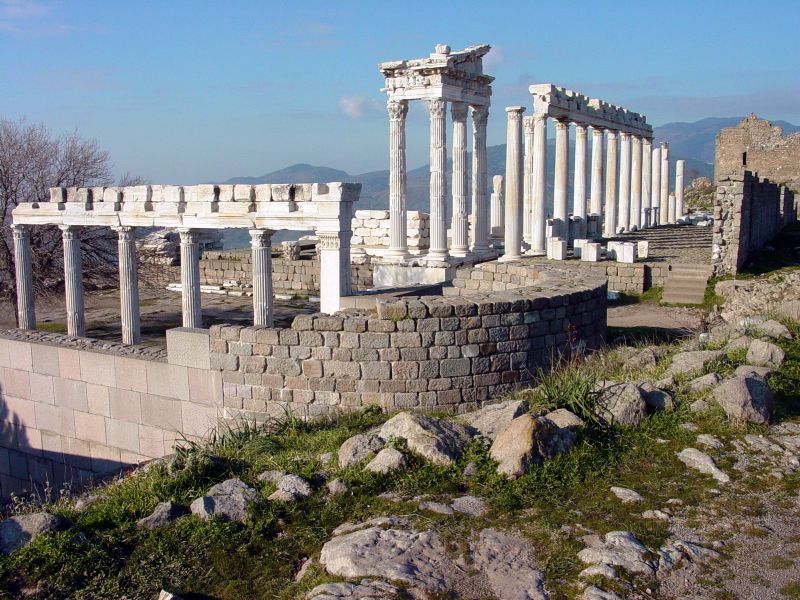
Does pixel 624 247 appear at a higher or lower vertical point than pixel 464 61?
lower

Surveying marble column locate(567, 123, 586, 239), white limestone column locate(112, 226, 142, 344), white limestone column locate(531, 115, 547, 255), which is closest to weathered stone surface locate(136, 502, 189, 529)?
white limestone column locate(112, 226, 142, 344)

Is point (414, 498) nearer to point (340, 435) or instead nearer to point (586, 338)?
point (340, 435)

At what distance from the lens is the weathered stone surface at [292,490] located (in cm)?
657

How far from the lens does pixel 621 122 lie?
3406 cm

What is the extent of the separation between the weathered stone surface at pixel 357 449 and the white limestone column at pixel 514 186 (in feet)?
60.0

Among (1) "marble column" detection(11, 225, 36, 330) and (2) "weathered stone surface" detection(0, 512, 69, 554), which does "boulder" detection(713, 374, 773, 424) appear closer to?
(2) "weathered stone surface" detection(0, 512, 69, 554)

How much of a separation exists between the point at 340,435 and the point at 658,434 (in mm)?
3209

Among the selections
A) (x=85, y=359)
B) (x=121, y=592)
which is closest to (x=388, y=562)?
(x=121, y=592)

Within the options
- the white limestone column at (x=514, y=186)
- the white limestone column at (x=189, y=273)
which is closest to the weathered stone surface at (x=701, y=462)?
the white limestone column at (x=189, y=273)

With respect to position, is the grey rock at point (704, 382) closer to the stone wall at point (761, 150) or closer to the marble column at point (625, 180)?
the marble column at point (625, 180)

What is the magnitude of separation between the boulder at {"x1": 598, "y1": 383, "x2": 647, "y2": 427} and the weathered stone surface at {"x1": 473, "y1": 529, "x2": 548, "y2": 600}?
213 cm

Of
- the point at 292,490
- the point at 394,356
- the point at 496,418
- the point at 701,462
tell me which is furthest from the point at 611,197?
the point at 292,490

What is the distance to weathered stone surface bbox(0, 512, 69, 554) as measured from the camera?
6078 mm

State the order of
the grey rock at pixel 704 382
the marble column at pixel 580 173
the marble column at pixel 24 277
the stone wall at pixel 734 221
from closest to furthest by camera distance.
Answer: the grey rock at pixel 704 382
the stone wall at pixel 734 221
the marble column at pixel 24 277
the marble column at pixel 580 173
